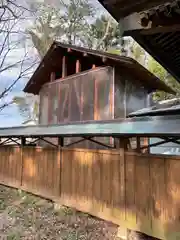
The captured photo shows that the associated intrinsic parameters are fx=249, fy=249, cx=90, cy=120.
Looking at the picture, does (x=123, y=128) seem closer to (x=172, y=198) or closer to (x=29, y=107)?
(x=172, y=198)

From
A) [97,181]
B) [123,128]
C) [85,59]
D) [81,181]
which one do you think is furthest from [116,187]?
[85,59]

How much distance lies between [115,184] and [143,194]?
2.16 ft

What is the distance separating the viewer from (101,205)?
510cm

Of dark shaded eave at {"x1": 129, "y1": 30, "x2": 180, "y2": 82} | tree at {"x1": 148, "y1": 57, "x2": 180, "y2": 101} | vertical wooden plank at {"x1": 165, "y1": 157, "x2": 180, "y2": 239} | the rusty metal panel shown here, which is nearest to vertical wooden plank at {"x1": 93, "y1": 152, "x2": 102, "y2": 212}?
vertical wooden plank at {"x1": 165, "y1": 157, "x2": 180, "y2": 239}

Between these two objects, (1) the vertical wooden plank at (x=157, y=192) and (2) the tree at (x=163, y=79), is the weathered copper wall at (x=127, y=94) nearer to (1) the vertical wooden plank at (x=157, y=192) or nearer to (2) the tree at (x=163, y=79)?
(1) the vertical wooden plank at (x=157, y=192)

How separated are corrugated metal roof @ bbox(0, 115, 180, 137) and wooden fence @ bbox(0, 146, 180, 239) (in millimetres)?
605

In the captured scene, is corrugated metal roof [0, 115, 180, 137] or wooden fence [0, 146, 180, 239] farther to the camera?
wooden fence [0, 146, 180, 239]

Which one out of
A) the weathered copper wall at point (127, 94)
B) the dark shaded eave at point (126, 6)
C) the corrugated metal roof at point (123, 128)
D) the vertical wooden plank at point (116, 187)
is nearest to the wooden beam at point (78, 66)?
the weathered copper wall at point (127, 94)

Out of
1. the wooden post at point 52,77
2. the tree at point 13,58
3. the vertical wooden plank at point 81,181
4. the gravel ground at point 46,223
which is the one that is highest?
the tree at point 13,58

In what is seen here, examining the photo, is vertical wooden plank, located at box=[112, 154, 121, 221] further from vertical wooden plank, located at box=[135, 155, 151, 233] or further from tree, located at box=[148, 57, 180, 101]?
tree, located at box=[148, 57, 180, 101]

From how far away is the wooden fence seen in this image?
4082mm

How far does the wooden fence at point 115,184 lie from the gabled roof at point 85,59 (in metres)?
2.87

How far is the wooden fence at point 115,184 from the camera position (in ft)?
13.4

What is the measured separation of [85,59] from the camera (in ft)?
27.3
